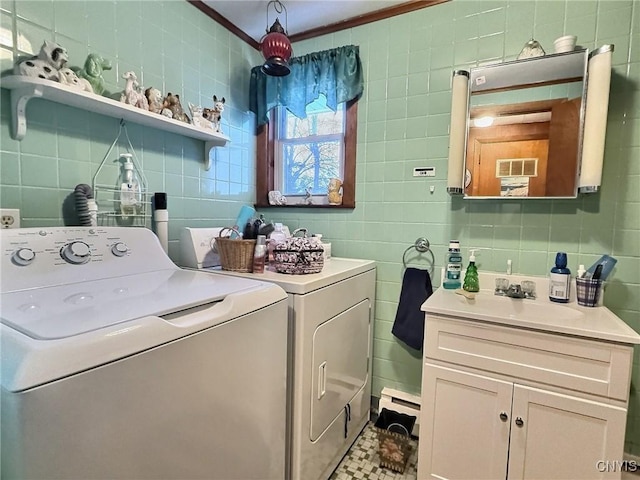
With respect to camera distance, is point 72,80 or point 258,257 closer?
point 72,80

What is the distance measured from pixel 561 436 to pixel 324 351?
927 millimetres

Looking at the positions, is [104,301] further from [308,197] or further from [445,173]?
[445,173]

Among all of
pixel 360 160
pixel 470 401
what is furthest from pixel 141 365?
pixel 360 160

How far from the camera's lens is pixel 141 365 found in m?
0.69

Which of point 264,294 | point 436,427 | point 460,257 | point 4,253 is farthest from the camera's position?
point 460,257

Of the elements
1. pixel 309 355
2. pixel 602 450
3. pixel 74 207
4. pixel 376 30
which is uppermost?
pixel 376 30

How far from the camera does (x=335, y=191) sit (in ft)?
6.83

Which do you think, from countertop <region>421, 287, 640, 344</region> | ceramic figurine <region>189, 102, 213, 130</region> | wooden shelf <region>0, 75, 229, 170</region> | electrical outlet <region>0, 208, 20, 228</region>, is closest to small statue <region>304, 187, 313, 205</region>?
ceramic figurine <region>189, 102, 213, 130</region>

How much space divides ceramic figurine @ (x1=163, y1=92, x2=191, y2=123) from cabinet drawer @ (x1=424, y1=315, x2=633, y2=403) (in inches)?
58.7

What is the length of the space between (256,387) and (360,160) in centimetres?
146

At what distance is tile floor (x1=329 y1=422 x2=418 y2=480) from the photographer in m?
1.60

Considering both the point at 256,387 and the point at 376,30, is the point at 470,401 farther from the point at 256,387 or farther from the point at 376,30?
the point at 376,30

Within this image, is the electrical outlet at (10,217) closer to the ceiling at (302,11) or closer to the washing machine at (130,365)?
the washing machine at (130,365)

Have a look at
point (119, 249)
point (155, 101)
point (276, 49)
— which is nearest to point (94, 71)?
point (155, 101)
